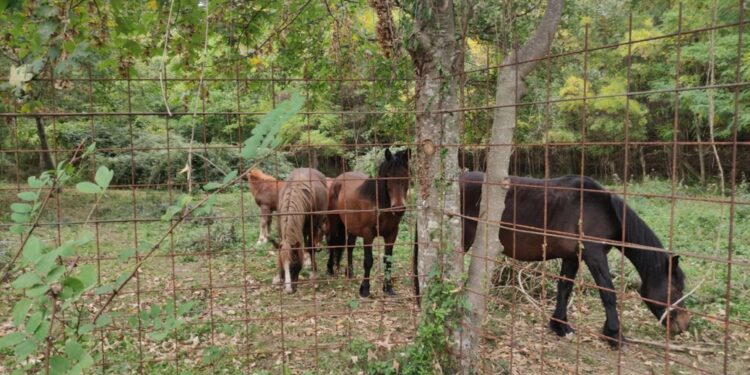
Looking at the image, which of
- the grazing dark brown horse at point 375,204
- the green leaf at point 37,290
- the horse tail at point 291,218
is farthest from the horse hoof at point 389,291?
the green leaf at point 37,290

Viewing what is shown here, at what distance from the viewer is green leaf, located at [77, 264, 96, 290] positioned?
1.27 m

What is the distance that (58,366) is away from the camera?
1.25 meters

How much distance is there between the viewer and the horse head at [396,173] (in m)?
5.28

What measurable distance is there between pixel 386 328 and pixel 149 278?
12.7ft

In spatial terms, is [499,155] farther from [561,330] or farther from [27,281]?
[27,281]

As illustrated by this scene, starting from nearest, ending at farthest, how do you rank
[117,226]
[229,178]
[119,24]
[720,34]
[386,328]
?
1. [229,178]
2. [119,24]
3. [386,328]
4. [117,226]
5. [720,34]

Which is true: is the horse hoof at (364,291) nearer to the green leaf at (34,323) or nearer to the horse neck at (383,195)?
the horse neck at (383,195)

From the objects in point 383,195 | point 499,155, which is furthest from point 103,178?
point 383,195

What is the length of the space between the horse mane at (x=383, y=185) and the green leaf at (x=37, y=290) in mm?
3753

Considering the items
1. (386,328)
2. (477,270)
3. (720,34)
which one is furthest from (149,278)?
(720,34)

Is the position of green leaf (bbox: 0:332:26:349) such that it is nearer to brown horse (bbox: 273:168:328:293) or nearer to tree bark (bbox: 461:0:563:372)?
tree bark (bbox: 461:0:563:372)

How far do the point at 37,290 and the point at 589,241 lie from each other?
4594 millimetres

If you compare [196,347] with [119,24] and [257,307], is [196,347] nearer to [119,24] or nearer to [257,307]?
[257,307]

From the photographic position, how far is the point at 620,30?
58.6 ft
